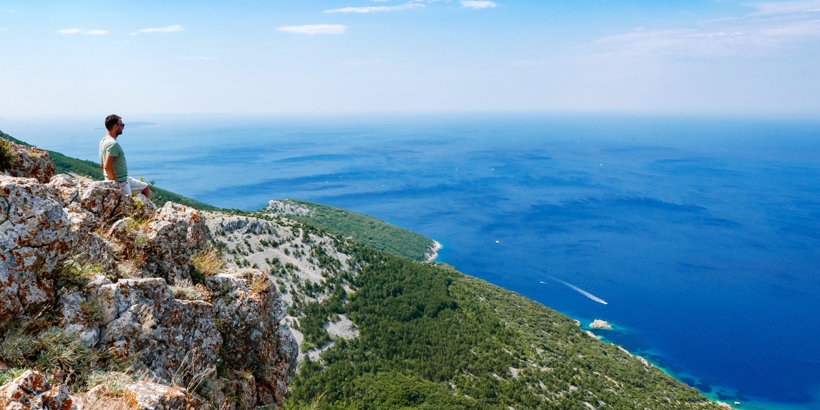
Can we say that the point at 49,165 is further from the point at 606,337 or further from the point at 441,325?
the point at 606,337

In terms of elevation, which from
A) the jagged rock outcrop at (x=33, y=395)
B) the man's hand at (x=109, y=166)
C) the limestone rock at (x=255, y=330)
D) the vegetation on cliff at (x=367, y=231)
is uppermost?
the man's hand at (x=109, y=166)

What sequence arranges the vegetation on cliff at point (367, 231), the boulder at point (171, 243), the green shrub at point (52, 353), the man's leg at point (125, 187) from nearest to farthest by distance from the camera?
the green shrub at point (52, 353), the boulder at point (171, 243), the man's leg at point (125, 187), the vegetation on cliff at point (367, 231)

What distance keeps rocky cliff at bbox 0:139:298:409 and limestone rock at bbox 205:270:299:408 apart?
2 centimetres

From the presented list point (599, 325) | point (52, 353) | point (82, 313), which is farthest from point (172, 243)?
point (599, 325)

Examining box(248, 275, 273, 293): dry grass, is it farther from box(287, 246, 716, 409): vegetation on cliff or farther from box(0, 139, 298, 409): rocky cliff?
box(287, 246, 716, 409): vegetation on cliff

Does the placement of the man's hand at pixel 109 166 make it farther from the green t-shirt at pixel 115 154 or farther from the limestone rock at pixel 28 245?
the limestone rock at pixel 28 245

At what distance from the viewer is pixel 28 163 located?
7473 mm

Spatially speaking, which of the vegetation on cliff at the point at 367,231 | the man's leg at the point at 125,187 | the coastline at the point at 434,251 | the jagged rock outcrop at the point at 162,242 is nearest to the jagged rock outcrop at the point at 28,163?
the man's leg at the point at 125,187

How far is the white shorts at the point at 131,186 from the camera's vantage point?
7.82 metres

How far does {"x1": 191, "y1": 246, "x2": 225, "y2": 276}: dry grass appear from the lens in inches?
Answer: 306

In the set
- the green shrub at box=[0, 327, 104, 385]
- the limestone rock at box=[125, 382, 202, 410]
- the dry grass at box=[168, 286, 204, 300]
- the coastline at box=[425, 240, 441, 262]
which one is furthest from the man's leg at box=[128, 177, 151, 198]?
the coastline at box=[425, 240, 441, 262]

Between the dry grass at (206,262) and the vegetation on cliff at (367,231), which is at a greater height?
the dry grass at (206,262)

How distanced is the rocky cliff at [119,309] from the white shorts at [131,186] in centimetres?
20

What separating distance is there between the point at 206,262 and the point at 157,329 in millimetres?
2401
